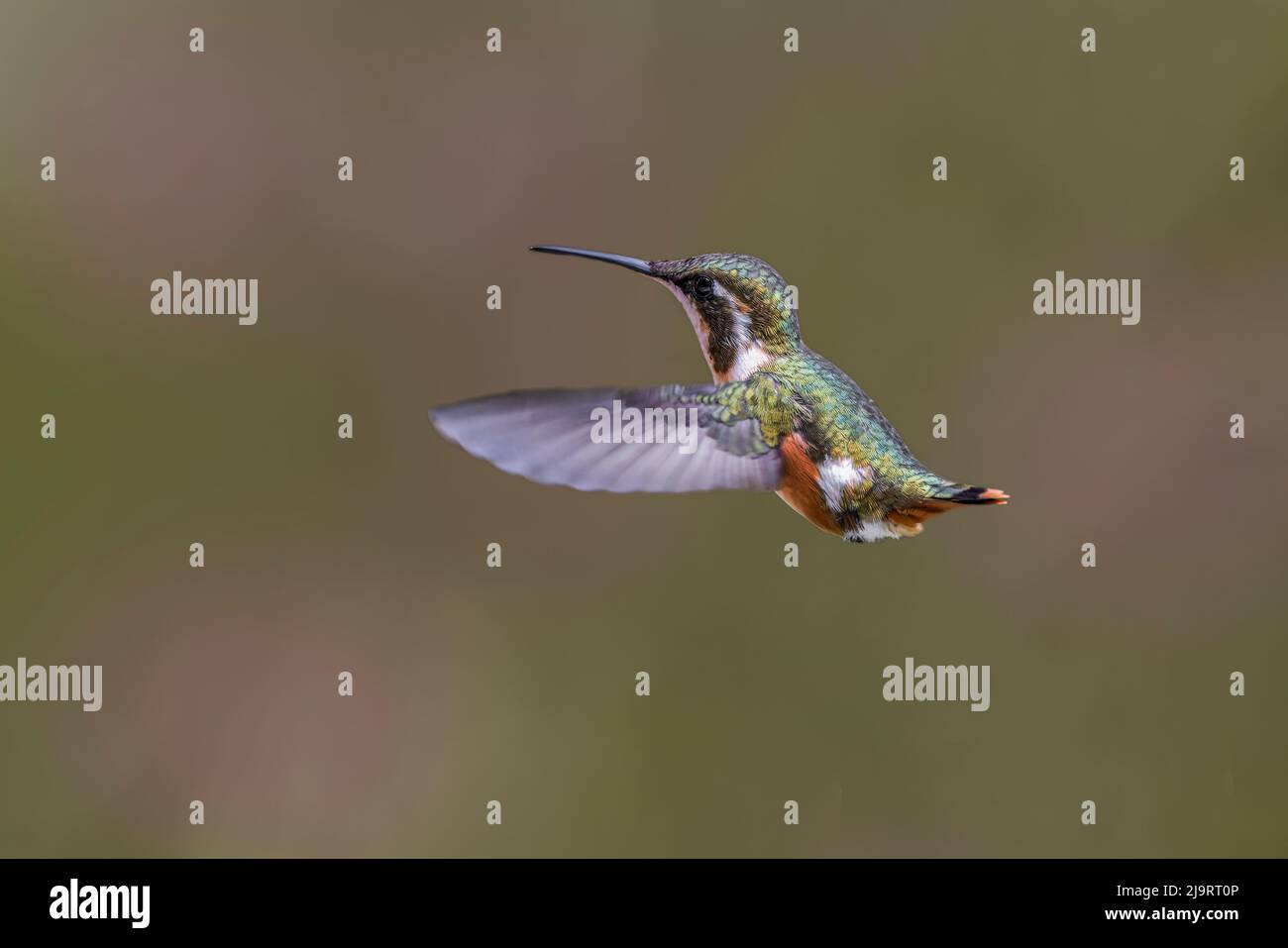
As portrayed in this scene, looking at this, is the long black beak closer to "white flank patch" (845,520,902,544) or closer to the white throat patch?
the white throat patch

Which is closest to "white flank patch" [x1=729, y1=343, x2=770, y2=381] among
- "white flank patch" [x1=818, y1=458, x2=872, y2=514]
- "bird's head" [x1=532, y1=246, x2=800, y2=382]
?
"bird's head" [x1=532, y1=246, x2=800, y2=382]

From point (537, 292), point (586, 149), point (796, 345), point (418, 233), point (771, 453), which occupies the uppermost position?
point (586, 149)

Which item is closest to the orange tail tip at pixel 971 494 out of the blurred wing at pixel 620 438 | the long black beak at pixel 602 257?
the blurred wing at pixel 620 438

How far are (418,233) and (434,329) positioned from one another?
24 centimetres

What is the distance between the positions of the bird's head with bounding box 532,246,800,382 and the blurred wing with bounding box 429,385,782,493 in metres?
0.12

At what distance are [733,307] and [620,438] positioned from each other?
0.26m

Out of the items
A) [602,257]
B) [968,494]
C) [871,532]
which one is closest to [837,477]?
[871,532]

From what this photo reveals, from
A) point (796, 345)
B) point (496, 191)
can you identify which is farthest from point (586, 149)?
point (796, 345)

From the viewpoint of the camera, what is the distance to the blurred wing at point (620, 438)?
0.77m

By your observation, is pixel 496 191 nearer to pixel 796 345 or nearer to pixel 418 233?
pixel 418 233

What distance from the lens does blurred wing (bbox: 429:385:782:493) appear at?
2.52 ft

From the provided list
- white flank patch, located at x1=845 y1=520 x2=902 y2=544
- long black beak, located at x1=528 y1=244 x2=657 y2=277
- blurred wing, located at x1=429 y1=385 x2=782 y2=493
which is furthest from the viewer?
white flank patch, located at x1=845 y1=520 x2=902 y2=544

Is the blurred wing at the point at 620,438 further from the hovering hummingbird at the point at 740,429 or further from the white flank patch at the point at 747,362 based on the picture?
the white flank patch at the point at 747,362

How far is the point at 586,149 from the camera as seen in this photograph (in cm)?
244
